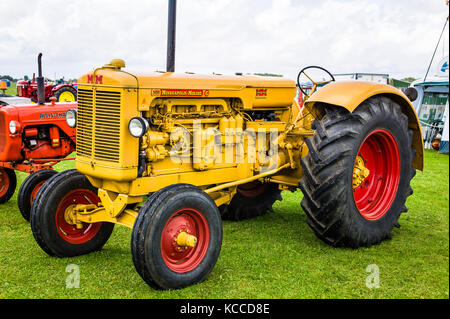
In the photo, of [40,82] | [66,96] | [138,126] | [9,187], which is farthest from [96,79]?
[66,96]

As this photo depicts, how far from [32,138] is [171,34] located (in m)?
2.29

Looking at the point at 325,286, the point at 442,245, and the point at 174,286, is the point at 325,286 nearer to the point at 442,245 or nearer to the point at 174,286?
the point at 174,286

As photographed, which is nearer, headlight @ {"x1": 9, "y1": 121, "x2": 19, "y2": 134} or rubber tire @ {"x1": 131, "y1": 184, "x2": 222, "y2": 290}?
rubber tire @ {"x1": 131, "y1": 184, "x2": 222, "y2": 290}

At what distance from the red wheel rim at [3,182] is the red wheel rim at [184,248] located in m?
3.59

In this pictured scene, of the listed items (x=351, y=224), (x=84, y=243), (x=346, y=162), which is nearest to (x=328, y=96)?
(x=346, y=162)

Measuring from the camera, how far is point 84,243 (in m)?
3.88

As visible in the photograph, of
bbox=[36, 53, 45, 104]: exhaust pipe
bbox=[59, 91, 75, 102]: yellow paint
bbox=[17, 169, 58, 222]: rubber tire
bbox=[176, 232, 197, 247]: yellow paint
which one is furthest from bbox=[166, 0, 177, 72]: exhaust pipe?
bbox=[59, 91, 75, 102]: yellow paint

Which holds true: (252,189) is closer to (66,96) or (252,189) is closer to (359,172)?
(359,172)

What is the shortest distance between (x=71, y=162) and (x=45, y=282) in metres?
5.94

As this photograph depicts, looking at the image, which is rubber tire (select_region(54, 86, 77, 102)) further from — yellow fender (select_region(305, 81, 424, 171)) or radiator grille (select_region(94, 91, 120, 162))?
yellow fender (select_region(305, 81, 424, 171))

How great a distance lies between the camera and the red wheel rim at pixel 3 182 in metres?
5.77

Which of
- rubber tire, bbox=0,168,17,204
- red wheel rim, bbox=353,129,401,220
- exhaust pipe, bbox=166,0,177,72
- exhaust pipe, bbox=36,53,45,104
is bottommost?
rubber tire, bbox=0,168,17,204

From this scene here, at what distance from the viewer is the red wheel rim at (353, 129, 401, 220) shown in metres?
4.29

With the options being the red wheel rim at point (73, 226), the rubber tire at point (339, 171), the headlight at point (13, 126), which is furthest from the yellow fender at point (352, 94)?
the headlight at point (13, 126)
